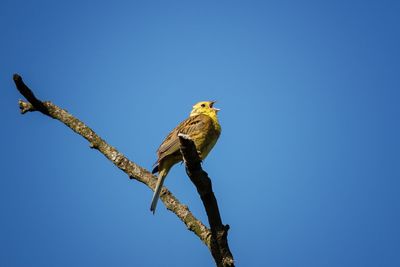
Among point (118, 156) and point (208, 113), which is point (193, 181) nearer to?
point (118, 156)

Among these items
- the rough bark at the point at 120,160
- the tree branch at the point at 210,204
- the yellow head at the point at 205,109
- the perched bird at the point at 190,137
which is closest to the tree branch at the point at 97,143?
the rough bark at the point at 120,160

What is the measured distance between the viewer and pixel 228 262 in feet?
10.2

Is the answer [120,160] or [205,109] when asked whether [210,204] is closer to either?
[120,160]

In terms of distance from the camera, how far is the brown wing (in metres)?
5.60

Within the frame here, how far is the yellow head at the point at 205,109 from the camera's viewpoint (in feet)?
24.5

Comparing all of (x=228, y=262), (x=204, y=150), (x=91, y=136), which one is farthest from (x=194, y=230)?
(x=204, y=150)

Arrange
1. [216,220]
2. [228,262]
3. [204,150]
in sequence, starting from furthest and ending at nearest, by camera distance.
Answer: [204,150]
[216,220]
[228,262]

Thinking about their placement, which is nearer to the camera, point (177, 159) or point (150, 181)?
point (150, 181)

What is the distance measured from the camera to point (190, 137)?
5137mm

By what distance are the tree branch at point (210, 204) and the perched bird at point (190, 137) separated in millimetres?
1355

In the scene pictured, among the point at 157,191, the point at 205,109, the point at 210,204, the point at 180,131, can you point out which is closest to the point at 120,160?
the point at 157,191

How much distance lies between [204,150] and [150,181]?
7.08 ft

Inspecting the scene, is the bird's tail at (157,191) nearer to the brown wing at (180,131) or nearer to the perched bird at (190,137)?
the perched bird at (190,137)

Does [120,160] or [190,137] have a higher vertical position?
[190,137]
